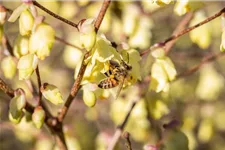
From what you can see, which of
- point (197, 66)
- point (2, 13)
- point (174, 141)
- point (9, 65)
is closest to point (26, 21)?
point (2, 13)

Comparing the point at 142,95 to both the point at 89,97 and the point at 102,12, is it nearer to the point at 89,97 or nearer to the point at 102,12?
the point at 89,97

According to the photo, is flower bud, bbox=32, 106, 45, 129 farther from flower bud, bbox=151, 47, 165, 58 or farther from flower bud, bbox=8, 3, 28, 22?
flower bud, bbox=151, 47, 165, 58

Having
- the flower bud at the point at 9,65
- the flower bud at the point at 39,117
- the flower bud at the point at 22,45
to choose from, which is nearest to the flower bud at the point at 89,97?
the flower bud at the point at 39,117

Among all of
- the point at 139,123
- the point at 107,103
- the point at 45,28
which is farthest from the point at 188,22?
the point at 107,103

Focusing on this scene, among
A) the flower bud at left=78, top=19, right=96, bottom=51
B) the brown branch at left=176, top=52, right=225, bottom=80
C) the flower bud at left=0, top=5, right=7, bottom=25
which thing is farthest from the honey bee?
the brown branch at left=176, top=52, right=225, bottom=80

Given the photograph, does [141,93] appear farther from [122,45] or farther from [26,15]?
[26,15]
